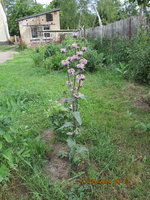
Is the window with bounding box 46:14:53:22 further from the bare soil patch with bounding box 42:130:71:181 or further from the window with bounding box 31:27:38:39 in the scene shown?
the bare soil patch with bounding box 42:130:71:181

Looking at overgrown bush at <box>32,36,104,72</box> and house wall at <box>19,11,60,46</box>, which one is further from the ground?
house wall at <box>19,11,60,46</box>

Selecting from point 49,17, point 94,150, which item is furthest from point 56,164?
point 49,17

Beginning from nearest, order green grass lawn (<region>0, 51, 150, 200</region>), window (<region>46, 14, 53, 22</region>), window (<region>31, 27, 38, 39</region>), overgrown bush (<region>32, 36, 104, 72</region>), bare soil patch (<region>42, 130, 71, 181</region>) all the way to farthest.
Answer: green grass lawn (<region>0, 51, 150, 200</region>)
bare soil patch (<region>42, 130, 71, 181</region>)
overgrown bush (<region>32, 36, 104, 72</region>)
window (<region>46, 14, 53, 22</region>)
window (<region>31, 27, 38, 39</region>)

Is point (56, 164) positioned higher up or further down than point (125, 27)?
further down

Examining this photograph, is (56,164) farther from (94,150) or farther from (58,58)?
(58,58)

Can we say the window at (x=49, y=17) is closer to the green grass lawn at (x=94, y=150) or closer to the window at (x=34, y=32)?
the window at (x=34, y=32)

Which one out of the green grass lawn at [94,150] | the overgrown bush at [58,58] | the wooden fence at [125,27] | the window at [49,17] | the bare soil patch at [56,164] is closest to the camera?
the green grass lawn at [94,150]

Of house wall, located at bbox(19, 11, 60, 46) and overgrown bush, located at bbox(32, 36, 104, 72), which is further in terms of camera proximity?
house wall, located at bbox(19, 11, 60, 46)

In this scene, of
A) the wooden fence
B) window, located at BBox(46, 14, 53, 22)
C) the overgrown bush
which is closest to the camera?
the wooden fence
